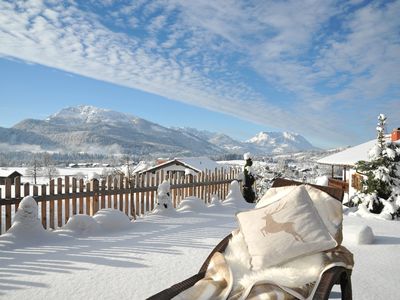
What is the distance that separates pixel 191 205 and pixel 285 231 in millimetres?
6821

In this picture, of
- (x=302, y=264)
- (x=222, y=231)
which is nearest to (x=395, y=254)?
(x=222, y=231)

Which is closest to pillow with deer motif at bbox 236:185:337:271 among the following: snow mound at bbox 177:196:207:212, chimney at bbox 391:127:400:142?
snow mound at bbox 177:196:207:212

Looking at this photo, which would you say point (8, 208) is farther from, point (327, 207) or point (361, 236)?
point (361, 236)

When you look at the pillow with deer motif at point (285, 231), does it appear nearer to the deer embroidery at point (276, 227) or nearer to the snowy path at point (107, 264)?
the deer embroidery at point (276, 227)

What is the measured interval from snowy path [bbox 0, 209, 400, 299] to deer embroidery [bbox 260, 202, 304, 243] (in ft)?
4.50

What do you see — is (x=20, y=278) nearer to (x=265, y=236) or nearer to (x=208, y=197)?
(x=265, y=236)

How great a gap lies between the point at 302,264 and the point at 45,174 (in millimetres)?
80287

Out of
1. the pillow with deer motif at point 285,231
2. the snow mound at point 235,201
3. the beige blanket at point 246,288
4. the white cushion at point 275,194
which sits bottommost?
the snow mound at point 235,201

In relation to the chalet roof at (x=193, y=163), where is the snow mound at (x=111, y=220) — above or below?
below

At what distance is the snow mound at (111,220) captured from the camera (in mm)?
6855

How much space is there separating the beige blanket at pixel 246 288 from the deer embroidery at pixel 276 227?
0.29 meters

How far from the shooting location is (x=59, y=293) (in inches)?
144

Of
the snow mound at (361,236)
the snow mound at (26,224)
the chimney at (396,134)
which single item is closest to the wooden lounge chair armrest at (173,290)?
the snow mound at (26,224)

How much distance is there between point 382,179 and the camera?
34.8 ft
